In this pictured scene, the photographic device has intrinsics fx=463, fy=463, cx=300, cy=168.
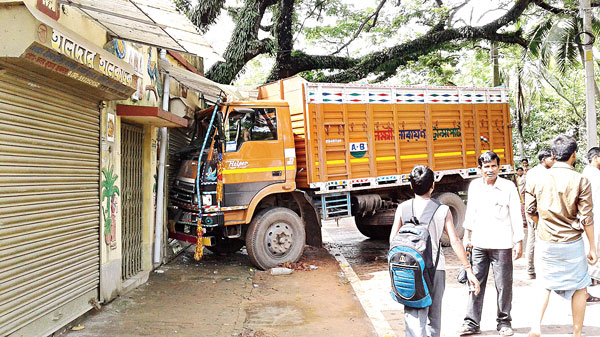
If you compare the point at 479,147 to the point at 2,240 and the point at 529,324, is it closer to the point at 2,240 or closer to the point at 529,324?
the point at 529,324

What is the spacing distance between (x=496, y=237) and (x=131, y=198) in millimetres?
4849

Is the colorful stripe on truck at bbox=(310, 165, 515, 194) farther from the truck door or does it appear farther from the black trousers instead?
the black trousers

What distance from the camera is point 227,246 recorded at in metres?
8.88

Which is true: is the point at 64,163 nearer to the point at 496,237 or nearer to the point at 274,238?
the point at 274,238

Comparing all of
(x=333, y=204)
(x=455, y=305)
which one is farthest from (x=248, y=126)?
(x=455, y=305)

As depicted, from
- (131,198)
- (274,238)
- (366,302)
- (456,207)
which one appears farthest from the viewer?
(456,207)

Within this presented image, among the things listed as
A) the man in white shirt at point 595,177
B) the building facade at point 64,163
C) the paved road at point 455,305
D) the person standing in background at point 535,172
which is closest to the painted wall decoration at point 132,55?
the building facade at point 64,163

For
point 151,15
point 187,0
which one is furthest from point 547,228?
point 187,0

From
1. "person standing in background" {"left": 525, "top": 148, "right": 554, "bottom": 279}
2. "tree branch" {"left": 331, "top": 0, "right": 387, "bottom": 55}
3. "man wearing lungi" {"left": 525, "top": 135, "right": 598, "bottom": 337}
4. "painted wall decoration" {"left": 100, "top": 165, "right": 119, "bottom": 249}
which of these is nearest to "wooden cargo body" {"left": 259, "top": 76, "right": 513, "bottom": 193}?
"person standing in background" {"left": 525, "top": 148, "right": 554, "bottom": 279}

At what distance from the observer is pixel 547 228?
13.1 ft

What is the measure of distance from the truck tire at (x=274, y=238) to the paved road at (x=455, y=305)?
103 cm

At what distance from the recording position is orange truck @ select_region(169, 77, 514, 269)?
7.44 meters

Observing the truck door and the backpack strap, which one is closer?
the backpack strap

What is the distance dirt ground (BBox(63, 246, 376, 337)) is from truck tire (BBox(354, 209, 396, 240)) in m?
1.72
